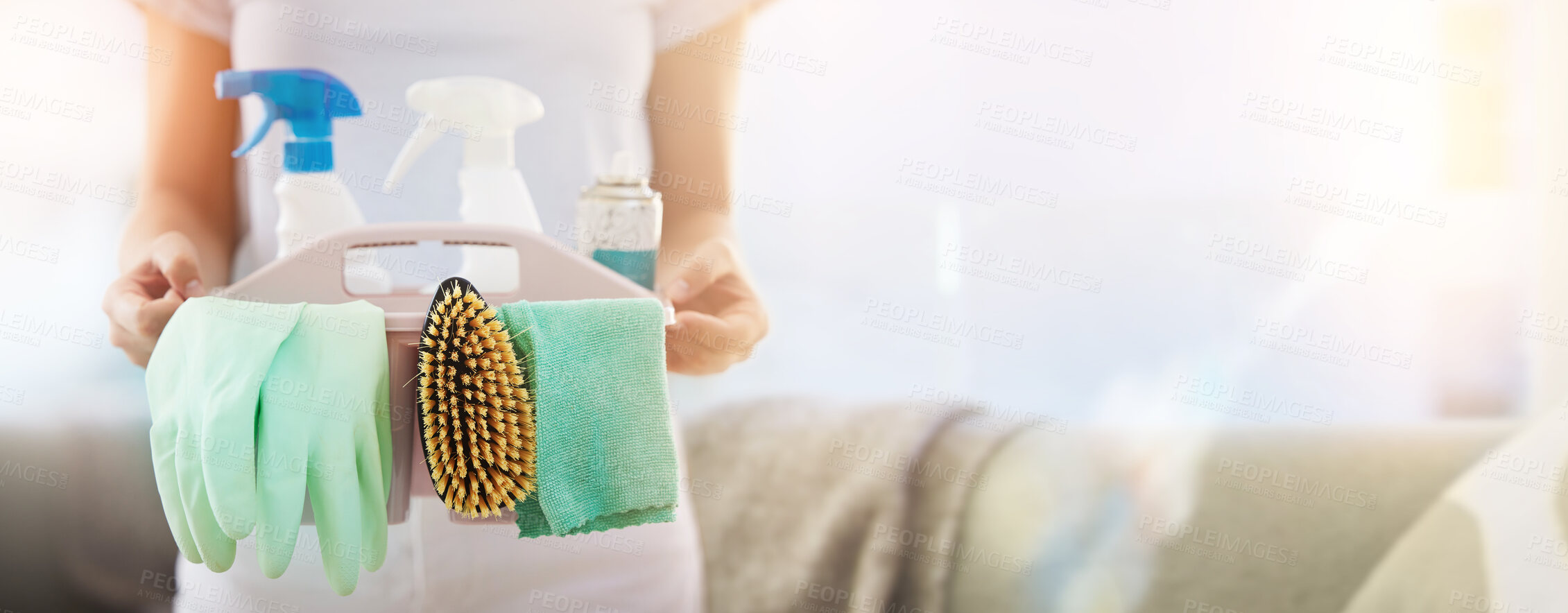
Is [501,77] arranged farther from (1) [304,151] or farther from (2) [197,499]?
(2) [197,499]

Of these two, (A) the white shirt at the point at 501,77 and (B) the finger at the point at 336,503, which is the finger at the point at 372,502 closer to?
(B) the finger at the point at 336,503

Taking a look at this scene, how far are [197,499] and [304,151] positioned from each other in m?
0.24

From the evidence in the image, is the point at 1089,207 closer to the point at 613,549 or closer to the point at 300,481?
the point at 613,549

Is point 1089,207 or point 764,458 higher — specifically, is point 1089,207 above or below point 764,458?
above

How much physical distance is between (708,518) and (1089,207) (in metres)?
0.49

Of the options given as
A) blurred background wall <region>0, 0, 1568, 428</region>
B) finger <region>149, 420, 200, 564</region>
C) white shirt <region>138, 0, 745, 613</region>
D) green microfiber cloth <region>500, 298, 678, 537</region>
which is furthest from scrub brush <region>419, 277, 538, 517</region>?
blurred background wall <region>0, 0, 1568, 428</region>

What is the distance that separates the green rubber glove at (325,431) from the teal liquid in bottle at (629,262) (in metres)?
0.17

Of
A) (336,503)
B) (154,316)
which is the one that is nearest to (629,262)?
(336,503)

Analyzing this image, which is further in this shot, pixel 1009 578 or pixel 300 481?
pixel 1009 578

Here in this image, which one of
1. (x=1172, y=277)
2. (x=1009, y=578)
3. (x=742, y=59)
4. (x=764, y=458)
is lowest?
(x=1009, y=578)

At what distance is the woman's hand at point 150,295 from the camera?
65 cm

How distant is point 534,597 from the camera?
735mm

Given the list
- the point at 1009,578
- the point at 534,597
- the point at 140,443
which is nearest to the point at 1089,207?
the point at 1009,578

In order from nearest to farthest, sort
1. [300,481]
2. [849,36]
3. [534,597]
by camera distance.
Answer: [300,481] < [534,597] < [849,36]
